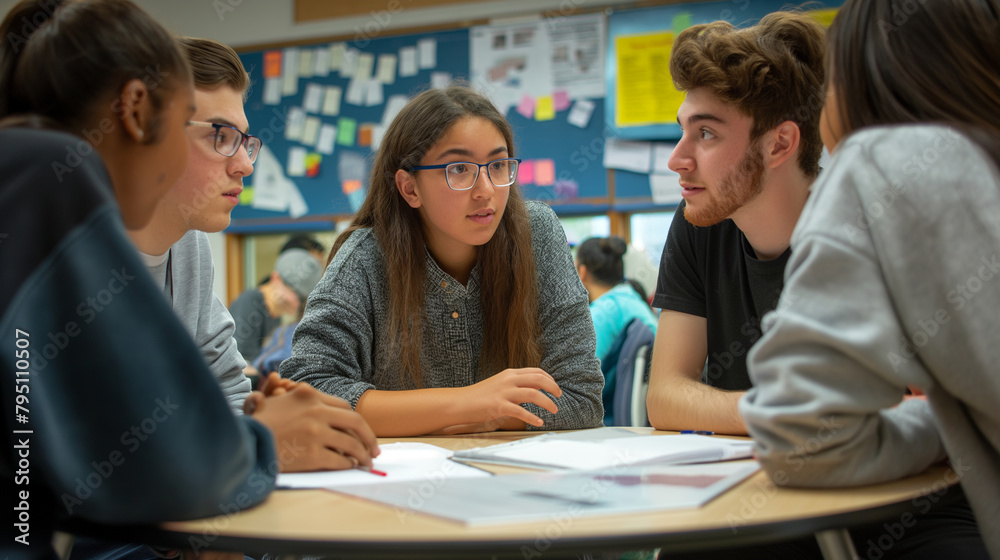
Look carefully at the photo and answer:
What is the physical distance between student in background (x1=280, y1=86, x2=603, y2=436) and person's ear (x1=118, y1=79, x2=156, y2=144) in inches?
27.4

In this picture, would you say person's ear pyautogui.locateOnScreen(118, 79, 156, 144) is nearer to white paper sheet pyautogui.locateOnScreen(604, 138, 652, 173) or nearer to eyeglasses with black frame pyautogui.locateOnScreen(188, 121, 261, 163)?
eyeglasses with black frame pyautogui.locateOnScreen(188, 121, 261, 163)

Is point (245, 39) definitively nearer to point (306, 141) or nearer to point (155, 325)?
point (306, 141)

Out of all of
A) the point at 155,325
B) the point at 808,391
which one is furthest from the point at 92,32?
the point at 808,391

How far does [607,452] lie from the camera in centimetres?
103

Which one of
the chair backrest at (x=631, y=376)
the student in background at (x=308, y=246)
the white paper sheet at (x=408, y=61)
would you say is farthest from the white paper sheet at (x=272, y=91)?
the chair backrest at (x=631, y=376)

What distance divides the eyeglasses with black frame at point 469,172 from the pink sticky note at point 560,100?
3041 millimetres

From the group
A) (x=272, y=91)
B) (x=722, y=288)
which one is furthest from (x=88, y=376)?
(x=272, y=91)

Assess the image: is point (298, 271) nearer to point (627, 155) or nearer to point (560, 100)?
point (560, 100)

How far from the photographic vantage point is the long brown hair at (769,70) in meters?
1.50

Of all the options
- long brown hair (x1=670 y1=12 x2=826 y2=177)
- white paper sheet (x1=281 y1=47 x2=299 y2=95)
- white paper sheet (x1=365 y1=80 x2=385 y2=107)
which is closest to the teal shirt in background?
long brown hair (x1=670 y1=12 x2=826 y2=177)

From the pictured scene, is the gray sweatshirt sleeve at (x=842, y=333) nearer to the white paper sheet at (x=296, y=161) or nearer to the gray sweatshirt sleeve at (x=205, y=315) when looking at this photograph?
the gray sweatshirt sleeve at (x=205, y=315)

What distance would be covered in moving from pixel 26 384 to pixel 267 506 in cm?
25

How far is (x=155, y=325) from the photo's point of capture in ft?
2.40

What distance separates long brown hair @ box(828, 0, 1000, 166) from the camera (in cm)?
86
